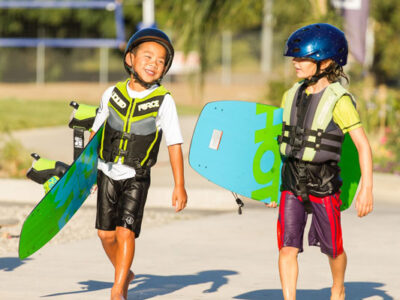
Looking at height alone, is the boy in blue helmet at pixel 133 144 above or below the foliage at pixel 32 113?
above

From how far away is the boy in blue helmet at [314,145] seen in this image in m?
5.61

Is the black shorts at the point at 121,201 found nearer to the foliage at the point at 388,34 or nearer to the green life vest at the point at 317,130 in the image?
the green life vest at the point at 317,130

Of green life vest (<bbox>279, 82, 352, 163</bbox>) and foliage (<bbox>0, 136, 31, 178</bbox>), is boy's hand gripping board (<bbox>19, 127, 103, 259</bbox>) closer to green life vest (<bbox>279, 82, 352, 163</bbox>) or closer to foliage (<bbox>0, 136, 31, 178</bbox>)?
green life vest (<bbox>279, 82, 352, 163</bbox>)

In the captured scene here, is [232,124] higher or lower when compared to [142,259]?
higher

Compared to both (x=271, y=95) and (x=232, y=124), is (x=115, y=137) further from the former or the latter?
(x=271, y=95)

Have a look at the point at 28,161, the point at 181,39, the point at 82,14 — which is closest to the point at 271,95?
the point at 181,39

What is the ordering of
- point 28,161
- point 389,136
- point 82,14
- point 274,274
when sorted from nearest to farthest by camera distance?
point 274,274, point 28,161, point 389,136, point 82,14

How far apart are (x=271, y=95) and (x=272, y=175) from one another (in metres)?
15.6

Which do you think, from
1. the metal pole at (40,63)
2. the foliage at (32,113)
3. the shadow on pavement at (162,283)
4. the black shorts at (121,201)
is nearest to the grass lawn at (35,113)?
the foliage at (32,113)

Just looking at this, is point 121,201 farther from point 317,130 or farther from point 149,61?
point 317,130

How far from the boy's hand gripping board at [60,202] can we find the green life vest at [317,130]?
3.89ft

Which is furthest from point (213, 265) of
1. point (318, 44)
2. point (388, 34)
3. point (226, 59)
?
point (226, 59)

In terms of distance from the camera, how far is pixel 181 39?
52.1 feet

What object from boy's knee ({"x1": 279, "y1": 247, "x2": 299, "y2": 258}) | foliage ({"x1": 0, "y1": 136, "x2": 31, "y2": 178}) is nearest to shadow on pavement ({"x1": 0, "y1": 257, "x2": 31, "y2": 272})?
boy's knee ({"x1": 279, "y1": 247, "x2": 299, "y2": 258})
